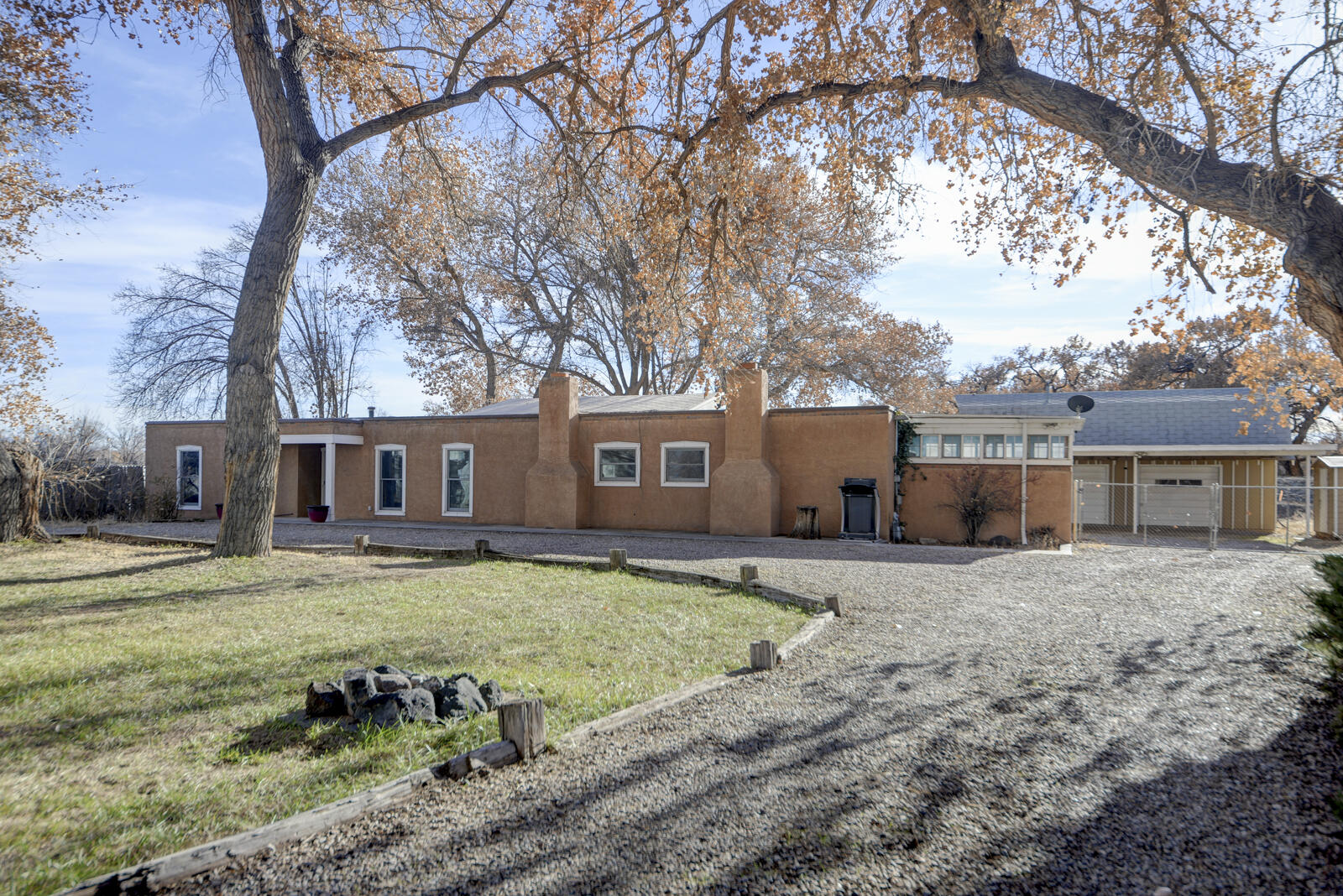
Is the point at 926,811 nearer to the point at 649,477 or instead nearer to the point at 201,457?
the point at 649,477

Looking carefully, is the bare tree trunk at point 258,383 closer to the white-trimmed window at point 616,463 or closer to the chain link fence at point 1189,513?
the white-trimmed window at point 616,463

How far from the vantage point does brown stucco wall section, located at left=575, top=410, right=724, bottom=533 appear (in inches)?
663

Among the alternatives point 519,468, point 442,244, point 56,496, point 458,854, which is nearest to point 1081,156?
point 458,854

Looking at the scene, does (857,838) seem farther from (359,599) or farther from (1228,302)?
(1228,302)

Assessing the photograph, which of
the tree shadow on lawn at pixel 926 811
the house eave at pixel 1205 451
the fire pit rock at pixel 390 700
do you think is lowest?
the tree shadow on lawn at pixel 926 811

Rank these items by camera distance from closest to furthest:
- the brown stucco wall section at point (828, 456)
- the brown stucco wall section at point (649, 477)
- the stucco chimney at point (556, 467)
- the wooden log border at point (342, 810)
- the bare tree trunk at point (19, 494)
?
the wooden log border at point (342, 810) < the bare tree trunk at point (19, 494) < the brown stucco wall section at point (828, 456) < the brown stucco wall section at point (649, 477) < the stucco chimney at point (556, 467)

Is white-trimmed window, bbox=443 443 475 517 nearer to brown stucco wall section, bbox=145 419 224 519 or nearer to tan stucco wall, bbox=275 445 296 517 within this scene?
tan stucco wall, bbox=275 445 296 517

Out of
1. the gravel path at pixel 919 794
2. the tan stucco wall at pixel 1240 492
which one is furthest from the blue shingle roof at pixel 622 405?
the gravel path at pixel 919 794

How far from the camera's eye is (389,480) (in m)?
19.9

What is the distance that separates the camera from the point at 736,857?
2803 millimetres

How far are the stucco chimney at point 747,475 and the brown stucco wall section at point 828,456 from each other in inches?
14.6

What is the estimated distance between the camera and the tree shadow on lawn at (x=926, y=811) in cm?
269

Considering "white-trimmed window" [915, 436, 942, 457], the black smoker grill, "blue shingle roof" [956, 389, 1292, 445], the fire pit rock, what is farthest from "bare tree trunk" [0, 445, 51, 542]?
"blue shingle roof" [956, 389, 1292, 445]

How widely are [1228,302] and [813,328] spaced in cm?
1570
